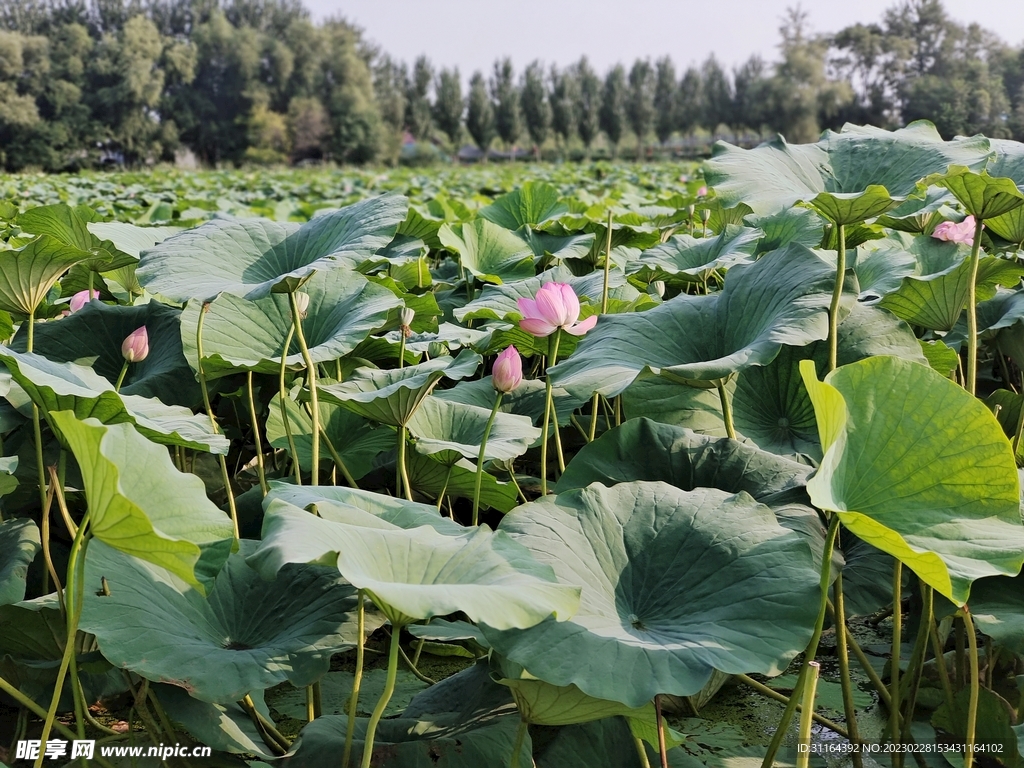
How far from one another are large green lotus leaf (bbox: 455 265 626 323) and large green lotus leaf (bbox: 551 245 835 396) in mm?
363

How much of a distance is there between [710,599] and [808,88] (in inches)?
1385

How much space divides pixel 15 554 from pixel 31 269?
0.45 meters

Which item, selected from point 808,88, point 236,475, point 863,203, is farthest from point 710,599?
point 808,88

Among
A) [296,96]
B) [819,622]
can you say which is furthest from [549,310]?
[296,96]

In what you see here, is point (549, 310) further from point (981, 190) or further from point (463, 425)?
point (981, 190)

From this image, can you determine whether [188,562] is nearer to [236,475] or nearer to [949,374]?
[236,475]

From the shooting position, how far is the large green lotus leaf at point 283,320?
1.41 metres

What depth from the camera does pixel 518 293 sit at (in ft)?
5.95

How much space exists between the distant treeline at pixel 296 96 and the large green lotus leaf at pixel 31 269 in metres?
28.2

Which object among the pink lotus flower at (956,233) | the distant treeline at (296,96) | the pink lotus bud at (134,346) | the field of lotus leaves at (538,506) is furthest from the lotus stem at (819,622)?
the distant treeline at (296,96)

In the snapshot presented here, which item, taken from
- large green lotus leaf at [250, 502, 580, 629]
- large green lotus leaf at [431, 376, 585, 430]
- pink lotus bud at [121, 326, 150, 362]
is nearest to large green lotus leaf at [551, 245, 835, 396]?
large green lotus leaf at [431, 376, 585, 430]

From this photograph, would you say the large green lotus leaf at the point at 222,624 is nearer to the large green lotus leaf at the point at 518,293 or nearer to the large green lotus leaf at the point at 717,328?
the large green lotus leaf at the point at 717,328

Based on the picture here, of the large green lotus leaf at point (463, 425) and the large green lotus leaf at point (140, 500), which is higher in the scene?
the large green lotus leaf at point (140, 500)

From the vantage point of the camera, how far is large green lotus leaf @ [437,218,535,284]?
2201mm
